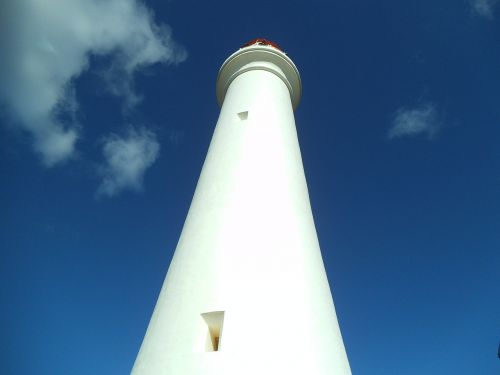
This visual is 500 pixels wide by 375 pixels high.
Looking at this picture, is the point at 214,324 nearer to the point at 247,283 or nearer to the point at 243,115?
the point at 247,283

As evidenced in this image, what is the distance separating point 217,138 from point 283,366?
3589mm

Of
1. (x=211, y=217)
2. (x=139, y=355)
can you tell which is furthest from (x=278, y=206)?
(x=139, y=355)

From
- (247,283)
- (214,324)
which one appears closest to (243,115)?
(247,283)

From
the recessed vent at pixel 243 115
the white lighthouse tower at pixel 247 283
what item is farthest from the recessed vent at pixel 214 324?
the recessed vent at pixel 243 115

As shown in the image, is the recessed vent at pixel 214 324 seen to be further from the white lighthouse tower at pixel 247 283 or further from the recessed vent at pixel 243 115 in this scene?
the recessed vent at pixel 243 115

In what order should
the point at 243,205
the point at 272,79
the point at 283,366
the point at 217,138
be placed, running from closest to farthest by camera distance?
the point at 283,366 → the point at 243,205 → the point at 217,138 → the point at 272,79

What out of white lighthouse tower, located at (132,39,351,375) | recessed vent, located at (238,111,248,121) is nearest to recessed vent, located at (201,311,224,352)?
white lighthouse tower, located at (132,39,351,375)

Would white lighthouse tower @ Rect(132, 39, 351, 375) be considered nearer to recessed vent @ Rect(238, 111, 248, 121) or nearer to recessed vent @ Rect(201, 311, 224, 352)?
recessed vent @ Rect(201, 311, 224, 352)

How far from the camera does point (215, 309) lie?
9.96 ft

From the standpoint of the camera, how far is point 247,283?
10.4ft

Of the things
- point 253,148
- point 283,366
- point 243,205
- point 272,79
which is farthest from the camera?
point 272,79

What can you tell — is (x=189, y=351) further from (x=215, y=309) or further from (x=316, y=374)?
(x=316, y=374)

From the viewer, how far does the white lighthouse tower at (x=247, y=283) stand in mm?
2791

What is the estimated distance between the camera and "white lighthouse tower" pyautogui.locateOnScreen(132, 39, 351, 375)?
9.16ft
